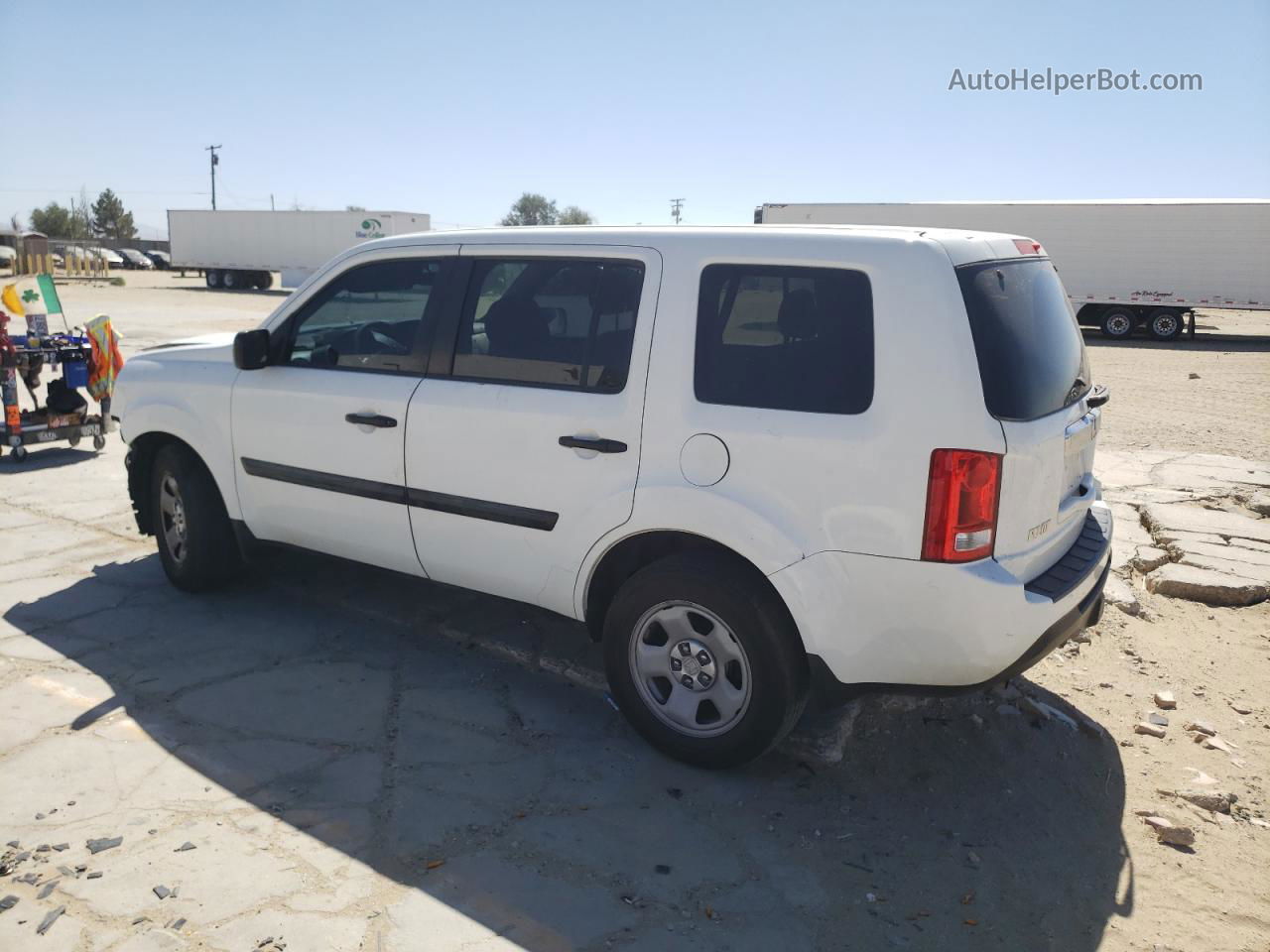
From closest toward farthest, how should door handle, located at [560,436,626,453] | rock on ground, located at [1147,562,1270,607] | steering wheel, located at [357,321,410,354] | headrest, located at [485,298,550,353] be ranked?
1. door handle, located at [560,436,626,453]
2. headrest, located at [485,298,550,353]
3. steering wheel, located at [357,321,410,354]
4. rock on ground, located at [1147,562,1270,607]

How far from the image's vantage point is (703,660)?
3.59 metres

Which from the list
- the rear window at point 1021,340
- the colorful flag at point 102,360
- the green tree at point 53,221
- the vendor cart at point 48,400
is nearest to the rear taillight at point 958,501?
the rear window at point 1021,340

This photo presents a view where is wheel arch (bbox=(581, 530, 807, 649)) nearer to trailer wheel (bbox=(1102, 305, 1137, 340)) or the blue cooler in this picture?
the blue cooler

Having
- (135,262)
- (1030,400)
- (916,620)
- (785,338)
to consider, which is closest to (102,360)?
(785,338)

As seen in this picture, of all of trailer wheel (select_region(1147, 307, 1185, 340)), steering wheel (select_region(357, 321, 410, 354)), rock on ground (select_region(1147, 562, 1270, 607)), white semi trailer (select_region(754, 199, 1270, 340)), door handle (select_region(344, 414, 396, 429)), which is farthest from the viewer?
trailer wheel (select_region(1147, 307, 1185, 340))

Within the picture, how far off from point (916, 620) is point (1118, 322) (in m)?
27.6

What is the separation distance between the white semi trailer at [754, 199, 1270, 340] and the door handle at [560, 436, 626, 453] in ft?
81.6

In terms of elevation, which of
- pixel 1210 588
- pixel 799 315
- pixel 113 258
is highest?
pixel 113 258

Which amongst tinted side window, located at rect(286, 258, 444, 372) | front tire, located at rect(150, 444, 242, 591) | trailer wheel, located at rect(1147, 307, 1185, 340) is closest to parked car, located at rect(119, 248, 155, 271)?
trailer wheel, located at rect(1147, 307, 1185, 340)

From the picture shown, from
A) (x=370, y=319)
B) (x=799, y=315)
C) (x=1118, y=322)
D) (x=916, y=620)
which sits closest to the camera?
(x=916, y=620)

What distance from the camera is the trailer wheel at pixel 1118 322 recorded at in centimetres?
2719

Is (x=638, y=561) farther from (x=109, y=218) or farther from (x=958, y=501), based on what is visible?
(x=109, y=218)

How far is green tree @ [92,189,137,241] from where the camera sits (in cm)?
8850

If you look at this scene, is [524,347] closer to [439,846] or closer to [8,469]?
[439,846]
